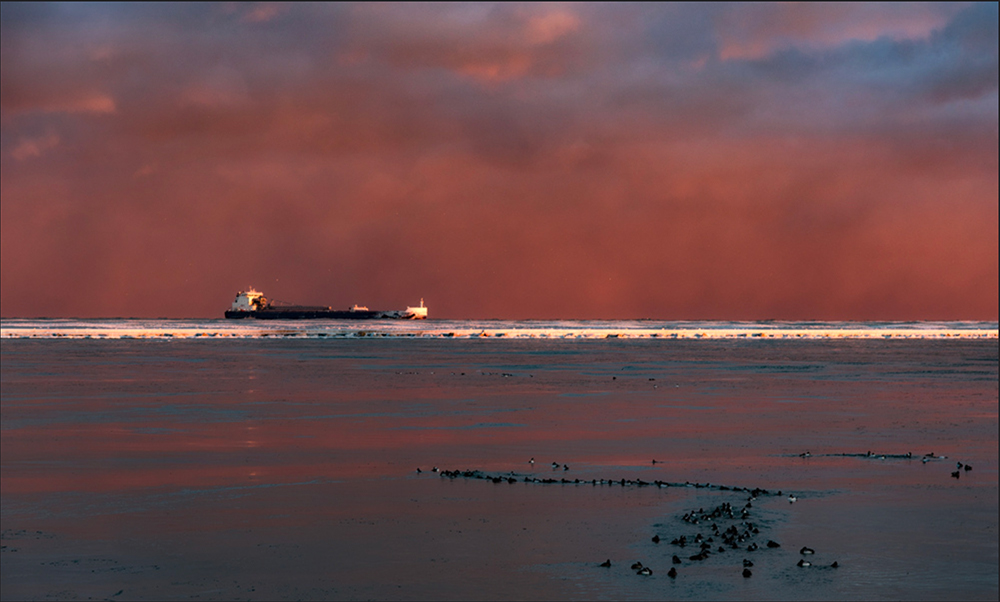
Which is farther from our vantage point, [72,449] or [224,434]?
[224,434]

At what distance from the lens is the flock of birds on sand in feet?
34.0

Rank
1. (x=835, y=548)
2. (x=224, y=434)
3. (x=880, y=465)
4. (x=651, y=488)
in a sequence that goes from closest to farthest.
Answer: (x=835, y=548) < (x=651, y=488) < (x=880, y=465) < (x=224, y=434)

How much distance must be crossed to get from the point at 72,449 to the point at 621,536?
35.2 feet

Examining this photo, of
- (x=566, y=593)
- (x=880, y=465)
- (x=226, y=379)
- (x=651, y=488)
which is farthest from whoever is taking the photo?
(x=226, y=379)

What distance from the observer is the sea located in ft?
32.4

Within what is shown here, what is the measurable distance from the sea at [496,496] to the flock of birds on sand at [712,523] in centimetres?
4

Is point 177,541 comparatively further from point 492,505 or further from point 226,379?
point 226,379

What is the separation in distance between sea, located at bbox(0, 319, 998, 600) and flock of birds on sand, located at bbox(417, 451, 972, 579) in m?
0.04

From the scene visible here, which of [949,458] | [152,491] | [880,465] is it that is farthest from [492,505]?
[949,458]

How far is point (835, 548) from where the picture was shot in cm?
1108

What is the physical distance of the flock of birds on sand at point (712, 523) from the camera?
10367mm

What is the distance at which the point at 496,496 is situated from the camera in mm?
13984

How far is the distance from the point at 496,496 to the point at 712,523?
3.08 m

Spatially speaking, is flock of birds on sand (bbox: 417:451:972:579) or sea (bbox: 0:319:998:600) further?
flock of birds on sand (bbox: 417:451:972:579)
